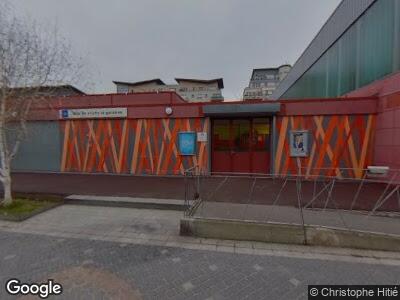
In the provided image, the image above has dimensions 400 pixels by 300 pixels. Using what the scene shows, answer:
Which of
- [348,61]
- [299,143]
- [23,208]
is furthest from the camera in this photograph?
[348,61]

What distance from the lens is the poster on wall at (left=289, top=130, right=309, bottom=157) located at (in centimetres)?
1001

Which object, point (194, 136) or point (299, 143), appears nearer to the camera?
point (299, 143)

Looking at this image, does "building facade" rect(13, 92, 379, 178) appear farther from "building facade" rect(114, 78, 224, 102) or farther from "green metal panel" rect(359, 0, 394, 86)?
"building facade" rect(114, 78, 224, 102)

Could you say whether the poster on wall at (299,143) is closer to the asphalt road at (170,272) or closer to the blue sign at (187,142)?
A: the blue sign at (187,142)

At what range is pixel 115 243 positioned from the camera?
15.3 ft

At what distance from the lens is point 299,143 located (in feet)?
33.2

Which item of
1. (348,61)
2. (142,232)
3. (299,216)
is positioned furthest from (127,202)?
(348,61)

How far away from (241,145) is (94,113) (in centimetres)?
695

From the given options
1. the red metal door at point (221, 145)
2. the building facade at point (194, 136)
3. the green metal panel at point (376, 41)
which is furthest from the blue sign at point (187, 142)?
the green metal panel at point (376, 41)

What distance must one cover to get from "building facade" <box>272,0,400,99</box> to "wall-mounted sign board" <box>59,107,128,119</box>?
1039 centimetres

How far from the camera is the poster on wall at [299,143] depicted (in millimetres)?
10008

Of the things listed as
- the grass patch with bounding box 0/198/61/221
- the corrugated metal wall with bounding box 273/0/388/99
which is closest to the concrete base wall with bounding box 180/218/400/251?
the grass patch with bounding box 0/198/61/221

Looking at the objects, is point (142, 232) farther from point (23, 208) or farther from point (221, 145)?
point (221, 145)

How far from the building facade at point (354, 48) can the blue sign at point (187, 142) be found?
24.6 ft
